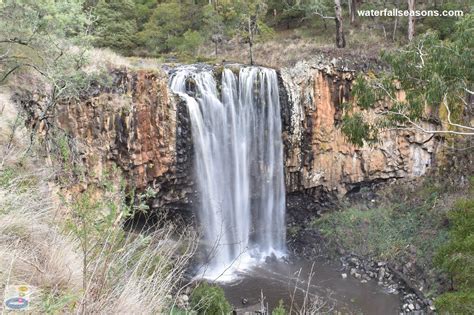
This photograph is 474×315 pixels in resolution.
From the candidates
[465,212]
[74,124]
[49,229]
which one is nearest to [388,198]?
[465,212]

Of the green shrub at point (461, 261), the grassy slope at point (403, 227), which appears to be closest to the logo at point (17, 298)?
the green shrub at point (461, 261)

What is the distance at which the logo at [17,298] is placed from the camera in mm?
1969

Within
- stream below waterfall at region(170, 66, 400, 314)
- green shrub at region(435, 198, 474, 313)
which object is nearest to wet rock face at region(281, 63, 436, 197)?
stream below waterfall at region(170, 66, 400, 314)

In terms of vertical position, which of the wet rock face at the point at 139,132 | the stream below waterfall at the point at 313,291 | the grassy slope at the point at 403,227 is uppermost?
the wet rock face at the point at 139,132

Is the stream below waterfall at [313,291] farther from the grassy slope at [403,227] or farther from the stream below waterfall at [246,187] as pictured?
the grassy slope at [403,227]

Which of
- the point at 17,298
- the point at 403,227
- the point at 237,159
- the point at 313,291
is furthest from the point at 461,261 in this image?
the point at 237,159

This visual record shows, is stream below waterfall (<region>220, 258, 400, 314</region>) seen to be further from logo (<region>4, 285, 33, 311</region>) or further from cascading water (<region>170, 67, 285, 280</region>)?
logo (<region>4, 285, 33, 311</region>)

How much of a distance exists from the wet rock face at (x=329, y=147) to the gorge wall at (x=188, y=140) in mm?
36

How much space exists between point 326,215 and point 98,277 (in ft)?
45.9

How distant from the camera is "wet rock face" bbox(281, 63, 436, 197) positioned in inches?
586

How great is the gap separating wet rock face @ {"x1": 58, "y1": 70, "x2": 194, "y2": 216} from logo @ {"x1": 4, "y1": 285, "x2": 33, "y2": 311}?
8318 mm

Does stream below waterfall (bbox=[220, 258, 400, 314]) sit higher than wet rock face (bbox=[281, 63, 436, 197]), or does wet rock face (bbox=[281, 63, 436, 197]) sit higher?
wet rock face (bbox=[281, 63, 436, 197])

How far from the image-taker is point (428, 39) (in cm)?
850

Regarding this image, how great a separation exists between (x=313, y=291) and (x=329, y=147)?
223 inches
